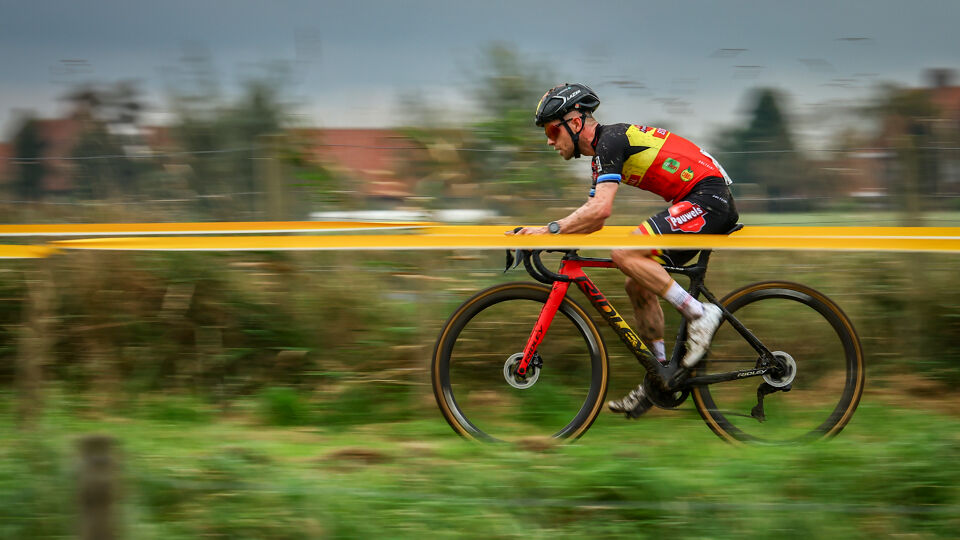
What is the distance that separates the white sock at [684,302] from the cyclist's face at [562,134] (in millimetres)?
878

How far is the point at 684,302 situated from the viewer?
4.61m

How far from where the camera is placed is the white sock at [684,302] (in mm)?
4586

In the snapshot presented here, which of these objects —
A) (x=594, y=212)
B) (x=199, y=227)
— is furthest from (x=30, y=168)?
(x=594, y=212)

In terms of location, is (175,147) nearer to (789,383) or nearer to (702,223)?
(702,223)

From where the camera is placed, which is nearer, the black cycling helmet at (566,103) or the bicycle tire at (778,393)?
the black cycling helmet at (566,103)

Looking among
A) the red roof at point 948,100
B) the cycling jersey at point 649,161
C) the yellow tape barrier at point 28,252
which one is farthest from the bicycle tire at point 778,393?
the yellow tape barrier at point 28,252

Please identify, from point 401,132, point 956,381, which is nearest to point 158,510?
point 401,132

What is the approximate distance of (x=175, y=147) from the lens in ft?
22.3

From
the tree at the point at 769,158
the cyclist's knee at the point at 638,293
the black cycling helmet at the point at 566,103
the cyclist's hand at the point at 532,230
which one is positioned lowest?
the cyclist's knee at the point at 638,293

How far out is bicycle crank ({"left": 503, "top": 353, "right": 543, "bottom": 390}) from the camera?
468cm

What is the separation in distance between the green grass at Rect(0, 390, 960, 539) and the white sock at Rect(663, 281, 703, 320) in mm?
664

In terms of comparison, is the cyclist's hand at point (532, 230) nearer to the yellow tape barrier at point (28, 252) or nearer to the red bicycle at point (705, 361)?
the red bicycle at point (705, 361)

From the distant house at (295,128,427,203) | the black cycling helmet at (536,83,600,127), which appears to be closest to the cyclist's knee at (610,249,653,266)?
the black cycling helmet at (536,83,600,127)

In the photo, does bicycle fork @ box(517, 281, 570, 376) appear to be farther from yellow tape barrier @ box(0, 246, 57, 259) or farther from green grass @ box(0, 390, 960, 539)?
yellow tape barrier @ box(0, 246, 57, 259)
